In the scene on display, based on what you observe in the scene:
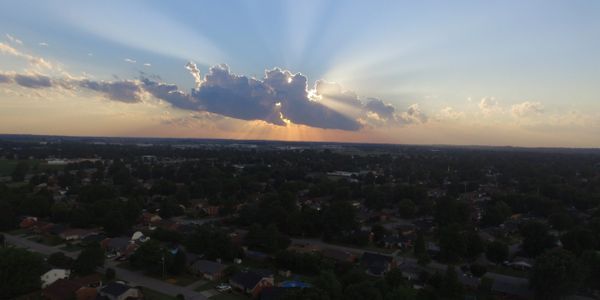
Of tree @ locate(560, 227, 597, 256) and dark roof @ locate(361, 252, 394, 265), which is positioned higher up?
tree @ locate(560, 227, 597, 256)

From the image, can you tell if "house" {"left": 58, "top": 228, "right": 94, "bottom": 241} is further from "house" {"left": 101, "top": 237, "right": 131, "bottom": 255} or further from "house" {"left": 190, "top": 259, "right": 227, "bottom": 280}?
"house" {"left": 190, "top": 259, "right": 227, "bottom": 280}

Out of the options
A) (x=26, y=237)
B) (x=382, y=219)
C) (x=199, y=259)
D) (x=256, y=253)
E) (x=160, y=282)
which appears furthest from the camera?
(x=382, y=219)

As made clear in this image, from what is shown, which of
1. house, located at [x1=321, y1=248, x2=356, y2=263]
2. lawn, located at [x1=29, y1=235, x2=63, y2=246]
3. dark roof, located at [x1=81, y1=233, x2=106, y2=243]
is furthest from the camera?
lawn, located at [x1=29, y1=235, x2=63, y2=246]

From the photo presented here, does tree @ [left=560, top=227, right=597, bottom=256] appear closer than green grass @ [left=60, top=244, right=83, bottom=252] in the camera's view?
Yes

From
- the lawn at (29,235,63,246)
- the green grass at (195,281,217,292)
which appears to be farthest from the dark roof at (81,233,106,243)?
the green grass at (195,281,217,292)

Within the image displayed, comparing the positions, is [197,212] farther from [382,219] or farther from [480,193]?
[480,193]

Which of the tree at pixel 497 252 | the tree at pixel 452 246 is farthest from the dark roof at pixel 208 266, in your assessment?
the tree at pixel 497 252

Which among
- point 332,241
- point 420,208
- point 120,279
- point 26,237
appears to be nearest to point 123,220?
point 26,237
